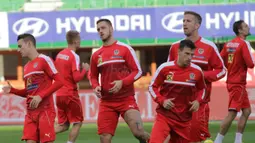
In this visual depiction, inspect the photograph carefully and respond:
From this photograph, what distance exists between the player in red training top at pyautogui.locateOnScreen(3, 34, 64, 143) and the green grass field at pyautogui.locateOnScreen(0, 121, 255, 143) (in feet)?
19.1

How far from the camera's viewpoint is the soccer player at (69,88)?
1301 cm

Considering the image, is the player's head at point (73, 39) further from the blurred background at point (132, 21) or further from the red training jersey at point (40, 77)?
the blurred background at point (132, 21)

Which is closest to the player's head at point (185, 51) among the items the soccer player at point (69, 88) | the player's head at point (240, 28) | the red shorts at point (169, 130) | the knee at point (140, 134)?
the red shorts at point (169, 130)

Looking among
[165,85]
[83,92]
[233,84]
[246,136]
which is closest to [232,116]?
[233,84]

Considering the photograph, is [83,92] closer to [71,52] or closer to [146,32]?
[71,52]

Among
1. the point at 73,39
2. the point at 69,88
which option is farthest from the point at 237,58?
the point at 69,88

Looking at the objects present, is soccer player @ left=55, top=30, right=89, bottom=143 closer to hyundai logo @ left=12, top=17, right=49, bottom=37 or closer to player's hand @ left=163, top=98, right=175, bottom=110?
player's hand @ left=163, top=98, right=175, bottom=110

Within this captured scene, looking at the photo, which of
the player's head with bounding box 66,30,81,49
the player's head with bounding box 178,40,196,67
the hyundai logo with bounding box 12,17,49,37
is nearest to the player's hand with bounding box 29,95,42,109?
the player's head with bounding box 178,40,196,67

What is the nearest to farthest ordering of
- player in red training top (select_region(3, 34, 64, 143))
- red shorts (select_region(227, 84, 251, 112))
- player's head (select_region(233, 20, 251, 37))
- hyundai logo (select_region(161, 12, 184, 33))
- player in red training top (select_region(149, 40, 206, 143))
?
player in red training top (select_region(149, 40, 206, 143)), player in red training top (select_region(3, 34, 64, 143)), player's head (select_region(233, 20, 251, 37)), red shorts (select_region(227, 84, 251, 112)), hyundai logo (select_region(161, 12, 184, 33))

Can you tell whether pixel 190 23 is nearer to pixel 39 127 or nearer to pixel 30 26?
pixel 39 127

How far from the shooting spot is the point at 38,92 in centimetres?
987

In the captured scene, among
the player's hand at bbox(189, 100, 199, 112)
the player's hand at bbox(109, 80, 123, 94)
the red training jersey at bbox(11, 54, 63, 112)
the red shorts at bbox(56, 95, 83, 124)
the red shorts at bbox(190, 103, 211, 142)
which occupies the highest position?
the red training jersey at bbox(11, 54, 63, 112)

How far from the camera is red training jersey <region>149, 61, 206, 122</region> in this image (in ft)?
30.3

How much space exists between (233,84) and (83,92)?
30.5ft
